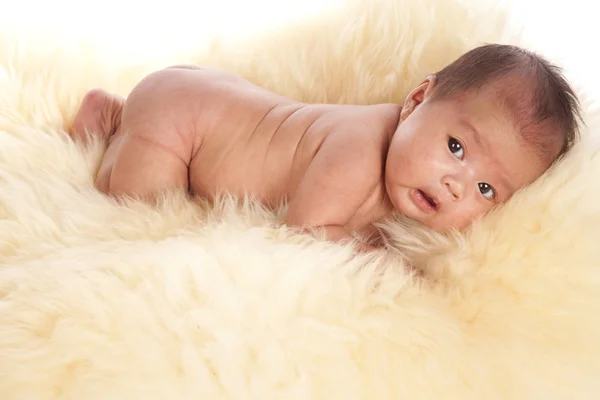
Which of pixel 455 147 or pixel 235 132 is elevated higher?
pixel 455 147

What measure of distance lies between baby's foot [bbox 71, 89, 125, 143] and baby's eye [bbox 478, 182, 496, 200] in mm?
853

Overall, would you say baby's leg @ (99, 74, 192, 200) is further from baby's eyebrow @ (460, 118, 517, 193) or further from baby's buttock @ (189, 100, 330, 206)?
baby's eyebrow @ (460, 118, 517, 193)

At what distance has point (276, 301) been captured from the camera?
882mm

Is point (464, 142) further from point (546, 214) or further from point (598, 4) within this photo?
point (598, 4)

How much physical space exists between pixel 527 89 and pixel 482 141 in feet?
0.41

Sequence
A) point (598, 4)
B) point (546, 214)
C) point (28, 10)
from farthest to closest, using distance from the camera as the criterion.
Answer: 1. point (598, 4)
2. point (28, 10)
3. point (546, 214)

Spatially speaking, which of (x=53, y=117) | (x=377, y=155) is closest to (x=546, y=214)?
(x=377, y=155)

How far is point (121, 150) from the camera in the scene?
1.34 meters

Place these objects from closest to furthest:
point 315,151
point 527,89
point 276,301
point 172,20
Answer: point 276,301 < point 527,89 < point 315,151 < point 172,20

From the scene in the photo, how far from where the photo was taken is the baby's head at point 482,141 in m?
1.14

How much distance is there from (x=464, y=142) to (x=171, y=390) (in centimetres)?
70

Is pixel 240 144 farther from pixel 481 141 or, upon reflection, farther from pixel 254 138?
pixel 481 141

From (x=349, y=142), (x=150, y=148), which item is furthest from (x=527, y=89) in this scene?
(x=150, y=148)

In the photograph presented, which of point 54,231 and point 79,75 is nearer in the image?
point 54,231
